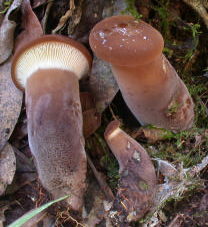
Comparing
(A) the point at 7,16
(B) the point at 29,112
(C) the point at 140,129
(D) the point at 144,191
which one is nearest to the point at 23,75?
(B) the point at 29,112

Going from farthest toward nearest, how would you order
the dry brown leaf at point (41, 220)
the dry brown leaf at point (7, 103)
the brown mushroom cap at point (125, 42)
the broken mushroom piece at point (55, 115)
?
the dry brown leaf at point (7, 103), the dry brown leaf at point (41, 220), the broken mushroom piece at point (55, 115), the brown mushroom cap at point (125, 42)

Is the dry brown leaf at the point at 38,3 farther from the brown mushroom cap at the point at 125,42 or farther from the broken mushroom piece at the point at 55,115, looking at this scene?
the brown mushroom cap at the point at 125,42

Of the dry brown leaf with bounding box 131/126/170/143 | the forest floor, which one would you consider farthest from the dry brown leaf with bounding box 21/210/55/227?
the dry brown leaf with bounding box 131/126/170/143

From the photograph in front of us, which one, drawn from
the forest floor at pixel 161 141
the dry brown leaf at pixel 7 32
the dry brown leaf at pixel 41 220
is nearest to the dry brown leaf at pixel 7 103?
the forest floor at pixel 161 141

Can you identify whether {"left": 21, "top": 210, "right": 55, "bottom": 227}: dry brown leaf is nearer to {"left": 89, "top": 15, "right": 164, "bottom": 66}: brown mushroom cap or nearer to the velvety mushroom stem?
the velvety mushroom stem

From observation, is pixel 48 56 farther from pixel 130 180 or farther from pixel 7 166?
pixel 130 180

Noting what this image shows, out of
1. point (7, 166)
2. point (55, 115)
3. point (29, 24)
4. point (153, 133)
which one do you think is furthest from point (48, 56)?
point (153, 133)
